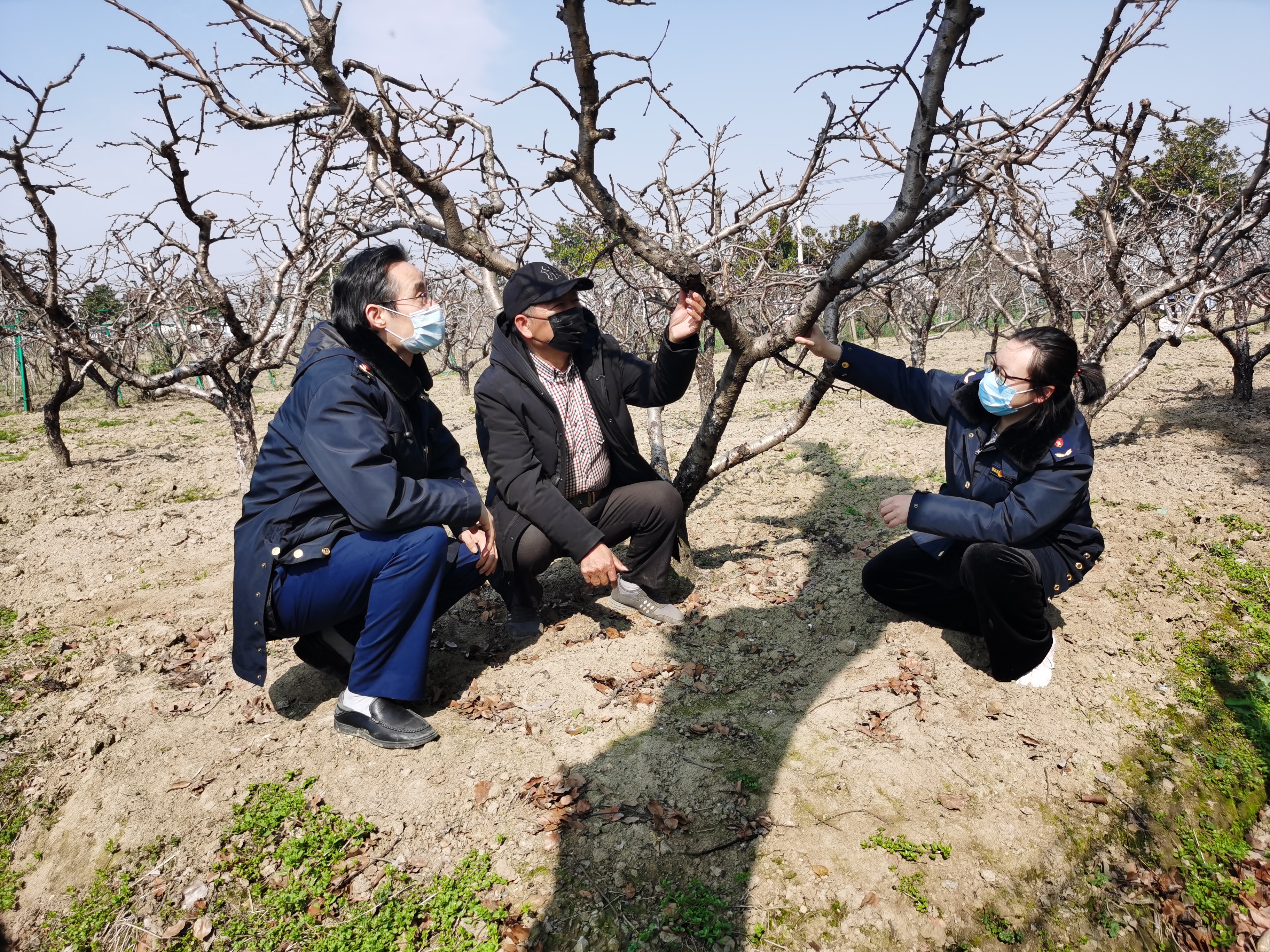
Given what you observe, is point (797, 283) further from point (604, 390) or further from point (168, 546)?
point (168, 546)

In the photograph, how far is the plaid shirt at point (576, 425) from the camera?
10.4 ft

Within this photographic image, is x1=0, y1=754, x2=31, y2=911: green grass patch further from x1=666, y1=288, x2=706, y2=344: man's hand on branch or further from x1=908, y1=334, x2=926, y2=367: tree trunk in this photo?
x1=908, y1=334, x2=926, y2=367: tree trunk

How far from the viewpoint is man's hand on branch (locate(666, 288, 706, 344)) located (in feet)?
9.37

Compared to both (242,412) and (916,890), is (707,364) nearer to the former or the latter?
(242,412)

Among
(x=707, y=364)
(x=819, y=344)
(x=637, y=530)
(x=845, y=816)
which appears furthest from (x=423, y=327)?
(x=707, y=364)

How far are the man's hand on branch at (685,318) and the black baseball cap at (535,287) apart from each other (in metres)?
0.37

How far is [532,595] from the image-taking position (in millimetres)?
3283

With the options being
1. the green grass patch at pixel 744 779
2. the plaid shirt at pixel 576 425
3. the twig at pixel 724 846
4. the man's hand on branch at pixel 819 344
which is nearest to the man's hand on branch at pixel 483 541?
the plaid shirt at pixel 576 425

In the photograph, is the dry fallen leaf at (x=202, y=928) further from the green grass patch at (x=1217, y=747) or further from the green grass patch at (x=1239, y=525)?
the green grass patch at (x=1239, y=525)

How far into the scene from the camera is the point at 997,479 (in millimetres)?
2652

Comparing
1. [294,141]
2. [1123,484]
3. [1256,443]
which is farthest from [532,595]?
[1256,443]

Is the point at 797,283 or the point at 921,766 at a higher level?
the point at 797,283

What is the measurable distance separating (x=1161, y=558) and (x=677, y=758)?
282cm

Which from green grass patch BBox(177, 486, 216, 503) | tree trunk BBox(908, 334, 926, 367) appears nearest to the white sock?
green grass patch BBox(177, 486, 216, 503)
